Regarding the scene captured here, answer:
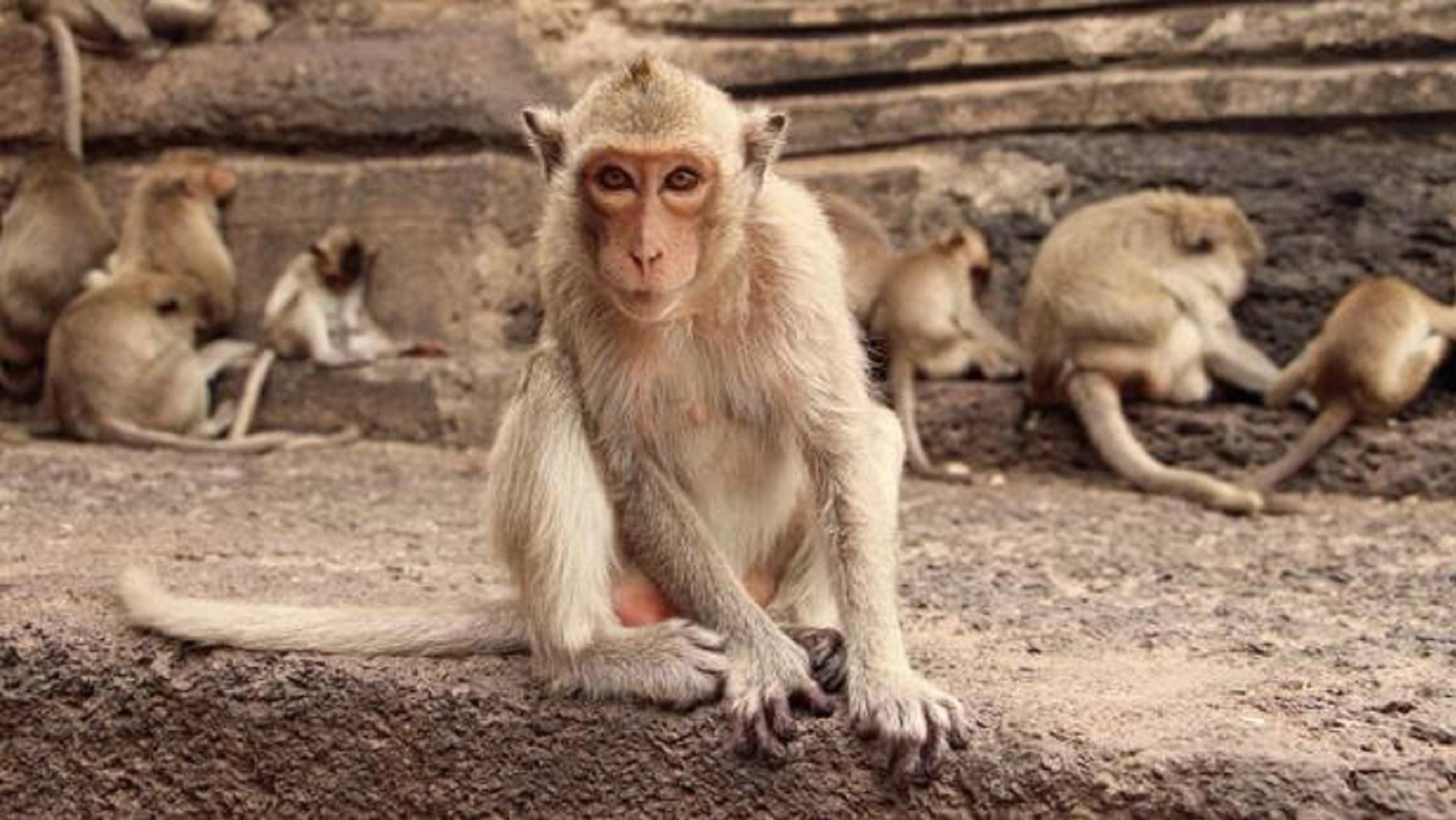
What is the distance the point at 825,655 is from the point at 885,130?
5019mm

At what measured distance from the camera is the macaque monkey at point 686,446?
3.28m

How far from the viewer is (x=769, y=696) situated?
3268mm

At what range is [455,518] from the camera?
623 cm

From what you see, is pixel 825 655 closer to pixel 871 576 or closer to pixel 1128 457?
pixel 871 576

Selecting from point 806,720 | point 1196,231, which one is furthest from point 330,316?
point 806,720

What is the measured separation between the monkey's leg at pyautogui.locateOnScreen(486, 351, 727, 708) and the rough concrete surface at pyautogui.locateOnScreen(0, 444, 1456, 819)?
3.0 inches

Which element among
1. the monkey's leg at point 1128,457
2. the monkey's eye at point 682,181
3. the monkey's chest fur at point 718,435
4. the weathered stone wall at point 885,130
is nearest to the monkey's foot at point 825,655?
the monkey's chest fur at point 718,435

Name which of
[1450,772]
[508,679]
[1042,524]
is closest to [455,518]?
[1042,524]

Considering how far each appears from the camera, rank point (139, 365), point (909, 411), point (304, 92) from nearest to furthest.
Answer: point (909, 411) < point (304, 92) < point (139, 365)

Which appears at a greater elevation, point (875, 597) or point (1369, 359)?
point (875, 597)

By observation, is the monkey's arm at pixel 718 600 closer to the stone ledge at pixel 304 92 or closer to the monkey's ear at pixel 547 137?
the monkey's ear at pixel 547 137

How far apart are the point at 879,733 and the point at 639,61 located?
54.4 inches

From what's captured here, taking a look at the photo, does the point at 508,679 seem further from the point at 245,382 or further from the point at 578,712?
the point at 245,382

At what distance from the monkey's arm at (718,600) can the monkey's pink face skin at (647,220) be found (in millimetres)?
420
